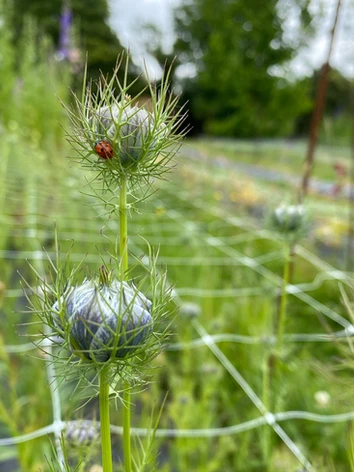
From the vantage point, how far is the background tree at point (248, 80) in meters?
11.2

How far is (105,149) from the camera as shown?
273mm

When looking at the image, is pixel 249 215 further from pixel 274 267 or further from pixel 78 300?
pixel 78 300

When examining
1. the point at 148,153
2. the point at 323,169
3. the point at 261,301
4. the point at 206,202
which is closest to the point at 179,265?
the point at 261,301

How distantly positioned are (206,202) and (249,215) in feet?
1.32

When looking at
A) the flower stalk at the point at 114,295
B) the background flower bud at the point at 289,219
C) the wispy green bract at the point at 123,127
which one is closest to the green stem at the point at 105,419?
the flower stalk at the point at 114,295

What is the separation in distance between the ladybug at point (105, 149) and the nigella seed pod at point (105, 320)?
8 cm

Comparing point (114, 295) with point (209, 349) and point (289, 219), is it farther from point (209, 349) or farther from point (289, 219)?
point (209, 349)

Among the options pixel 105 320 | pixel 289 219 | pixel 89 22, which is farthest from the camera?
pixel 89 22

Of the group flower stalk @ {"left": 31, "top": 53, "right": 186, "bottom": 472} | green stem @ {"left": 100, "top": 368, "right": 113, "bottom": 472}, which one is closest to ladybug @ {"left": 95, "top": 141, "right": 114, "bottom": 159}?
flower stalk @ {"left": 31, "top": 53, "right": 186, "bottom": 472}

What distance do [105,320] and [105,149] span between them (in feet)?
0.34

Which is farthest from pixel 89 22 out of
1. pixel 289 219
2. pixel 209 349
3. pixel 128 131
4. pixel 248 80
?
pixel 128 131

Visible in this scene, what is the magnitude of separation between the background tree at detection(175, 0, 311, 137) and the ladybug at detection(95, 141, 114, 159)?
11.4 metres

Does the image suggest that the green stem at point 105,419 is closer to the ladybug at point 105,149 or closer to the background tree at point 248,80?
the ladybug at point 105,149

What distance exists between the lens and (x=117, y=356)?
0.26m
